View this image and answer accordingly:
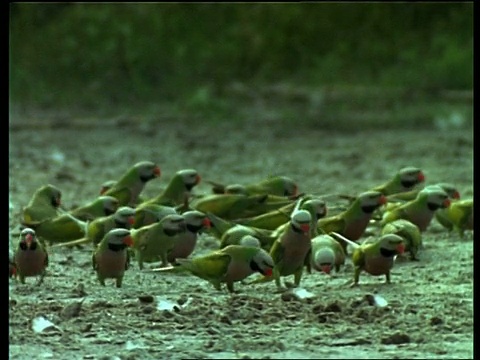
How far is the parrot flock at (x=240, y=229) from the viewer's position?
519cm

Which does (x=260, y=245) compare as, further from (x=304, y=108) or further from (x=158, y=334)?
(x=304, y=108)

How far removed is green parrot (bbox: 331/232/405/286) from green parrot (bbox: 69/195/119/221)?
4.64 ft

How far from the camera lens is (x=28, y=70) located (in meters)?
13.4

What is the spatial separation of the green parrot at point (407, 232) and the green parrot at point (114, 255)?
3.90 feet

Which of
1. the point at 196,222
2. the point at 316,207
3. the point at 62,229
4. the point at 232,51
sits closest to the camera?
the point at 196,222

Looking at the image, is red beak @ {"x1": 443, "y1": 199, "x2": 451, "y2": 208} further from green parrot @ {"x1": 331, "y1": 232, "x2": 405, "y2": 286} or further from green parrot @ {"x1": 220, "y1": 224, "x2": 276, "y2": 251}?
green parrot @ {"x1": 220, "y1": 224, "x2": 276, "y2": 251}

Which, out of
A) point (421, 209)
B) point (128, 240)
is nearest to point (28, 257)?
point (128, 240)

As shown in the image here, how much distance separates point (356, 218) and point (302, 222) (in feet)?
2.73

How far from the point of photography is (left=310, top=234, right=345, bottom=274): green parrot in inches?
208

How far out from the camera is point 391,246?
5.30 meters

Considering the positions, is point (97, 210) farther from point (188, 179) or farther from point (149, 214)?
point (188, 179)

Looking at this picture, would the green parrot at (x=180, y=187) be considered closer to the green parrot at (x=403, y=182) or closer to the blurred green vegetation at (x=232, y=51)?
the green parrot at (x=403, y=182)
